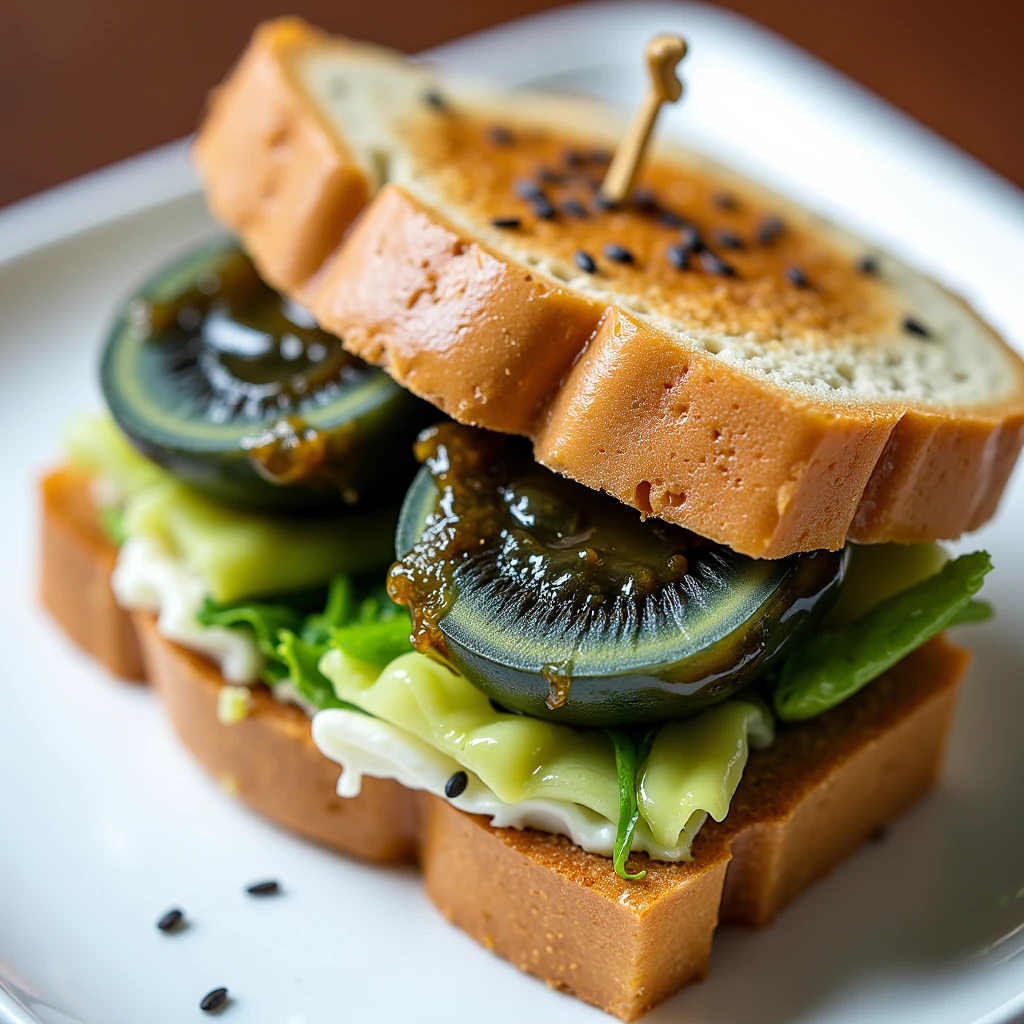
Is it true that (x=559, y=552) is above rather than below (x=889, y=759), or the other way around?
above

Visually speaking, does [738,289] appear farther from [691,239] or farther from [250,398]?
[250,398]

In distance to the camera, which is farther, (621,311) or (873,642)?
(873,642)

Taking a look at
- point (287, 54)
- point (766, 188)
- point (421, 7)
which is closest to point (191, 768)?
point (287, 54)

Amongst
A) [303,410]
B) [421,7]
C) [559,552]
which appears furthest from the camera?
[421,7]

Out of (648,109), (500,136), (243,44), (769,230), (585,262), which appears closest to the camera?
(585,262)

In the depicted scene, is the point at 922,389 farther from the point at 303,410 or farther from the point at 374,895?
the point at 374,895

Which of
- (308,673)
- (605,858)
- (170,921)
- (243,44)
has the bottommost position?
(170,921)

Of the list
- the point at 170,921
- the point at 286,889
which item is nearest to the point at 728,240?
the point at 286,889

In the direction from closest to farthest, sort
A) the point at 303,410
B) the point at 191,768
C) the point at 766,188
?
the point at 303,410
the point at 191,768
the point at 766,188

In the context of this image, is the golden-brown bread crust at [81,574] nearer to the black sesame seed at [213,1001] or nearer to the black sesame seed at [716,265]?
the black sesame seed at [213,1001]
